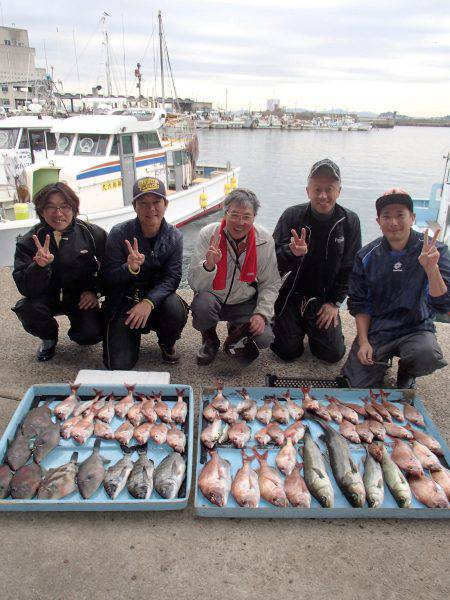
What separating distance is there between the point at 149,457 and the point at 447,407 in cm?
222

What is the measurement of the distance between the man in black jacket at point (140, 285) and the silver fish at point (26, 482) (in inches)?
47.8

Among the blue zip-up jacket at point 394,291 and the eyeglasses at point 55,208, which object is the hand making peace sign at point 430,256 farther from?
the eyeglasses at point 55,208

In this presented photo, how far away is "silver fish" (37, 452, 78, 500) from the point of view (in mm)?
2135

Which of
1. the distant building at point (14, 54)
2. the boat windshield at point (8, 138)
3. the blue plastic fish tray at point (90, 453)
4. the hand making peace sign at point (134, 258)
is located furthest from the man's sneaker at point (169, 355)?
the distant building at point (14, 54)

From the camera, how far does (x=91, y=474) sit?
2.24 metres

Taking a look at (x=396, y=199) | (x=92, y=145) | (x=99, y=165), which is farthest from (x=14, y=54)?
(x=396, y=199)

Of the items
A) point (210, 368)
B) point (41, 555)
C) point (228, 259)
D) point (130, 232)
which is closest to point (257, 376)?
point (210, 368)

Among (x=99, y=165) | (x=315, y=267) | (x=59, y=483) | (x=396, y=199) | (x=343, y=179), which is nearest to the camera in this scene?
(x=59, y=483)

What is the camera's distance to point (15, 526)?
2051mm

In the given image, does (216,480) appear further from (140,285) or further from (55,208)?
(55,208)

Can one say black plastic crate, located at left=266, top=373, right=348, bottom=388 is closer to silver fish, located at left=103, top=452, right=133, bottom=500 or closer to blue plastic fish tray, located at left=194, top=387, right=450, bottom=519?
blue plastic fish tray, located at left=194, top=387, right=450, bottom=519

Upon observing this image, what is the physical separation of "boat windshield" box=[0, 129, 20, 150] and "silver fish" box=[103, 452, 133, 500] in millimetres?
12114

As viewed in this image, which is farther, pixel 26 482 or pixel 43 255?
pixel 43 255

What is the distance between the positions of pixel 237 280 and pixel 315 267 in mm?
698
